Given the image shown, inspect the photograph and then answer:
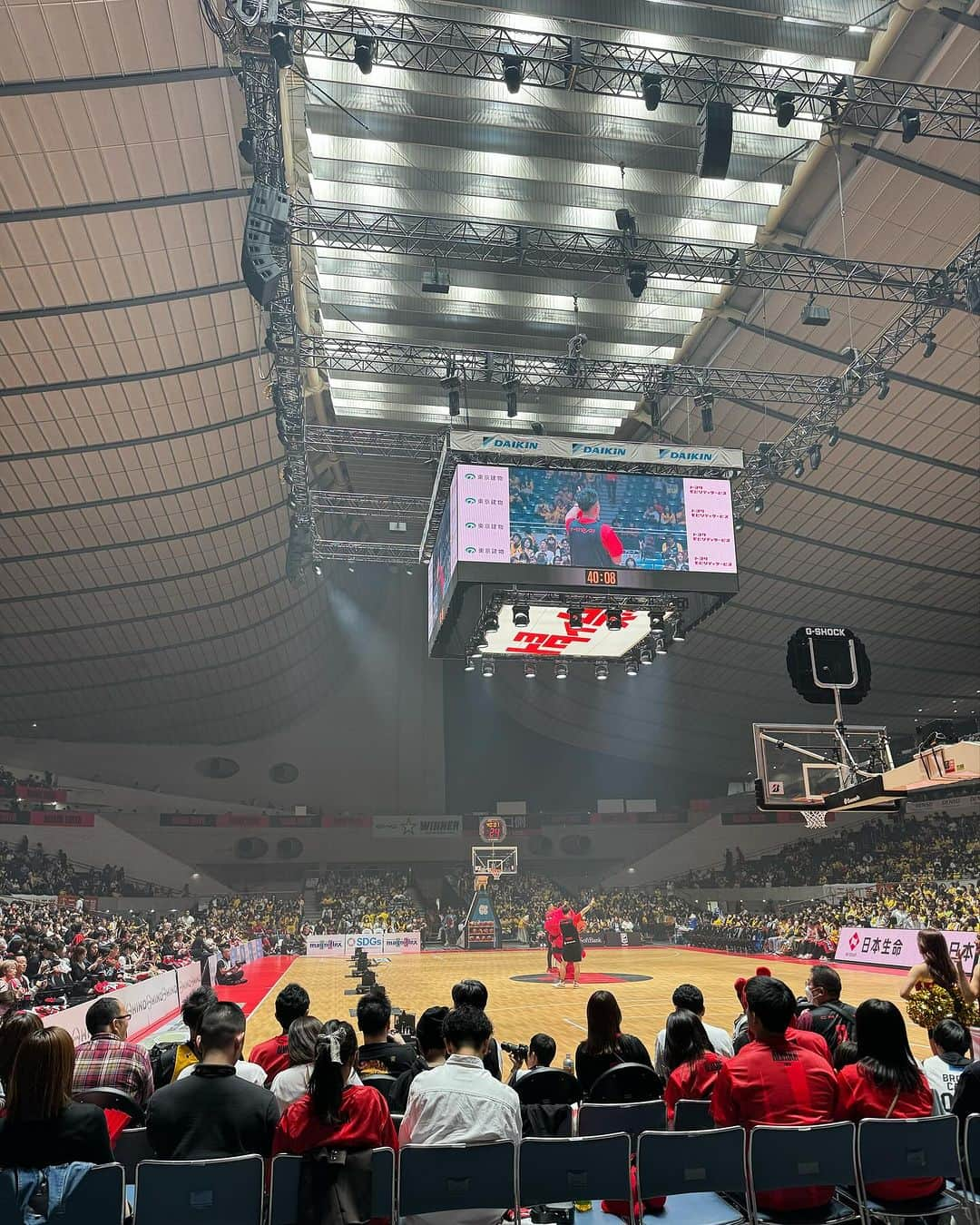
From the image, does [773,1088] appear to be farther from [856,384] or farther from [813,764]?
[856,384]

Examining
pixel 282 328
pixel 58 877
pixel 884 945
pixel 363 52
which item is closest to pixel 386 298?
pixel 282 328

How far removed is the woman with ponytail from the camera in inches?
147

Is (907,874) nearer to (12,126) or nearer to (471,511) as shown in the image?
(471,511)

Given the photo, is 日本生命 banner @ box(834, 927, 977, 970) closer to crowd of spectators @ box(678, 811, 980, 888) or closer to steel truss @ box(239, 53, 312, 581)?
crowd of spectators @ box(678, 811, 980, 888)

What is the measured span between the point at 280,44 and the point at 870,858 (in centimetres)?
3459

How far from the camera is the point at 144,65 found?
41.2 ft

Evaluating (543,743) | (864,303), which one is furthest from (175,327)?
(543,743)

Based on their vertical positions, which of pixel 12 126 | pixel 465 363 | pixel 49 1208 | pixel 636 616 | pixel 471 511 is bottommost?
pixel 49 1208

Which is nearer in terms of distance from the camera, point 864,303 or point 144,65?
point 144,65

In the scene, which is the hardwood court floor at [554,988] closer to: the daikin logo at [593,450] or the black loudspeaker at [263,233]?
the daikin logo at [593,450]

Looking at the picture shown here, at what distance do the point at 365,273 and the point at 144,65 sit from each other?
16.8 ft

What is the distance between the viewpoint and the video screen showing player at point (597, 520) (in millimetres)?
14938

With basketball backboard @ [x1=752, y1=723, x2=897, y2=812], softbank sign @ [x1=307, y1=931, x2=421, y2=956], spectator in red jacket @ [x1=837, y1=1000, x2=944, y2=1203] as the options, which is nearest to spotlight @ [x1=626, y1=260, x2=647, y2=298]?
basketball backboard @ [x1=752, y1=723, x2=897, y2=812]

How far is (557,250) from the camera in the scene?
45.7 ft
